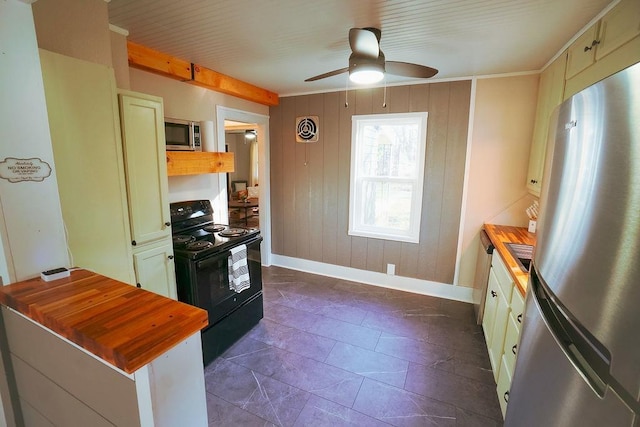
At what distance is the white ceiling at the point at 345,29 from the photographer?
1.67m

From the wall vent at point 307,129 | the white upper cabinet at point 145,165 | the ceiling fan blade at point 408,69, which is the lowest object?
the white upper cabinet at point 145,165

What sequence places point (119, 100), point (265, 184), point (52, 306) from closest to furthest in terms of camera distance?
point (52, 306) < point (119, 100) < point (265, 184)

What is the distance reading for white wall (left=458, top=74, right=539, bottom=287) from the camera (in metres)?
2.89

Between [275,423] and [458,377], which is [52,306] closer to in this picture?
[275,423]

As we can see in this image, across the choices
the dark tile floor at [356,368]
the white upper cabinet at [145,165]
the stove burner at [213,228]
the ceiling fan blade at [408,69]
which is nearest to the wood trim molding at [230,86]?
the white upper cabinet at [145,165]

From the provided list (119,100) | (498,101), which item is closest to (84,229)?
(119,100)

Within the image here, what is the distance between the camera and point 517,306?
5.68 ft

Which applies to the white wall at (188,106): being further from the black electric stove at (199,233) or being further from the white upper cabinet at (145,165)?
the white upper cabinet at (145,165)

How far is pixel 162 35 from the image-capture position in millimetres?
2109

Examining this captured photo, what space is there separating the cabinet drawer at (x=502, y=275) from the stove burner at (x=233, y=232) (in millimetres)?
2073

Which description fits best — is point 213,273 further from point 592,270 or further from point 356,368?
point 592,270

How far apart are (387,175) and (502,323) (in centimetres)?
205

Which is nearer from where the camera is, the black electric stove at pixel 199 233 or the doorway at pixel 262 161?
the black electric stove at pixel 199 233

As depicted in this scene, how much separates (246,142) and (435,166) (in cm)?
656
